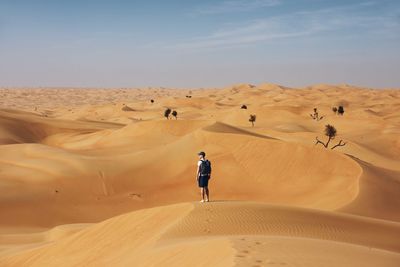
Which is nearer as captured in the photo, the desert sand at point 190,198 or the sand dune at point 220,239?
the sand dune at point 220,239

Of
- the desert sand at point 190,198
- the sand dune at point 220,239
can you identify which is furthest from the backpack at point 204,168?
the sand dune at point 220,239

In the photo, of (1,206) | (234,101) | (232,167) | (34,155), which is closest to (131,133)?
(34,155)

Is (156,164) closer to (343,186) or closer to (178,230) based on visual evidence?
(343,186)

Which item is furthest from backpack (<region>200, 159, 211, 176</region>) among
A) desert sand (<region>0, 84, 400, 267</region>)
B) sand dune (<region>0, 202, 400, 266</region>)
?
sand dune (<region>0, 202, 400, 266</region>)

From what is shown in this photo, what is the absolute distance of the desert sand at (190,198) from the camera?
10.0m

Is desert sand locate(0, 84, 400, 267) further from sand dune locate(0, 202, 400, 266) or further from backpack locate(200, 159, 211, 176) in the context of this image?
backpack locate(200, 159, 211, 176)

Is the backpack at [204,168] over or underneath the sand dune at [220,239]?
over

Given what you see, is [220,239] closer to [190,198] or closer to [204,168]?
[204,168]

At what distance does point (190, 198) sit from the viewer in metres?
24.2

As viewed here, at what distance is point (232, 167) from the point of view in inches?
1056

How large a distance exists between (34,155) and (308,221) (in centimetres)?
2015

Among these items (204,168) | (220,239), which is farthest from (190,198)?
(220,239)

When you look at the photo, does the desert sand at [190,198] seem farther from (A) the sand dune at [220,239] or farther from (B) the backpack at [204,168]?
(B) the backpack at [204,168]

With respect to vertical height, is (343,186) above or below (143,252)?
below
